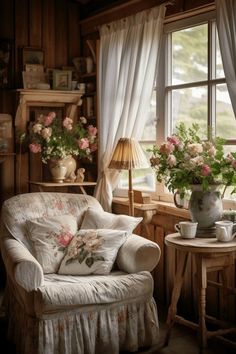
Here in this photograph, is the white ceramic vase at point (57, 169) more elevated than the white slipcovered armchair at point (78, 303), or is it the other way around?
the white ceramic vase at point (57, 169)

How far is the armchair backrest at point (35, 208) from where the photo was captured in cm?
358

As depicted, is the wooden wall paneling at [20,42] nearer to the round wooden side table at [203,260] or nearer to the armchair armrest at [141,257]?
the armchair armrest at [141,257]

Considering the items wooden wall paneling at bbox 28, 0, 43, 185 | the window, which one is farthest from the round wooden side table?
wooden wall paneling at bbox 28, 0, 43, 185

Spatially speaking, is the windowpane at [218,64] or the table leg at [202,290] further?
the windowpane at [218,64]

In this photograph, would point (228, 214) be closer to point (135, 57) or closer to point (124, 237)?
point (124, 237)

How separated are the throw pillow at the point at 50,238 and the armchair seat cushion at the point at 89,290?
11 centimetres


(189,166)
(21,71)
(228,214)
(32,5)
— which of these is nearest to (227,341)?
(228,214)

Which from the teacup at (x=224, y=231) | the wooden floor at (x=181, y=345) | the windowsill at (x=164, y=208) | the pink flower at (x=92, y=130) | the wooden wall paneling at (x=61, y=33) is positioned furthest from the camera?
the wooden wall paneling at (x=61, y=33)

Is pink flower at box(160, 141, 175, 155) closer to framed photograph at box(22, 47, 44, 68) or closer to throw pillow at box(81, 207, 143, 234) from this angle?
throw pillow at box(81, 207, 143, 234)

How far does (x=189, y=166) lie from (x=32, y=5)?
2445 mm

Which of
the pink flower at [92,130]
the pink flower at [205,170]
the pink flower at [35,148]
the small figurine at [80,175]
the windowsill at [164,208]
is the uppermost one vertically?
the pink flower at [92,130]

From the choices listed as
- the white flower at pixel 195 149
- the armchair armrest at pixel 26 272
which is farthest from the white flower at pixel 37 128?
the white flower at pixel 195 149

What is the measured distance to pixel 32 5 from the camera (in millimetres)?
4695

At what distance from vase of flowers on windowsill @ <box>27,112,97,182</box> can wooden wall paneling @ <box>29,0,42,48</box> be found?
0.70 metres
